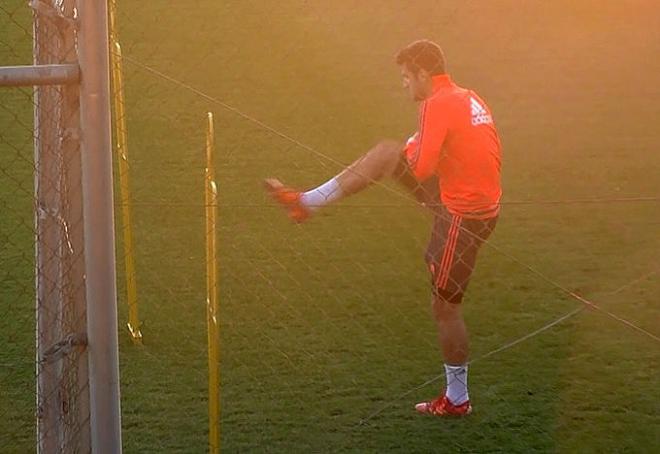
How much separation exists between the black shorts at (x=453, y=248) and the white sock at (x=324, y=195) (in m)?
0.67

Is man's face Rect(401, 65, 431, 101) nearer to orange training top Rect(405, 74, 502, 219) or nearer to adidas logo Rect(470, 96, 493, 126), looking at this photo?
orange training top Rect(405, 74, 502, 219)

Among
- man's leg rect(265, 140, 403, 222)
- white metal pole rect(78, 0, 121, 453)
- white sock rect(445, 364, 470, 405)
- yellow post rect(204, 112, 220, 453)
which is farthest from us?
white sock rect(445, 364, 470, 405)

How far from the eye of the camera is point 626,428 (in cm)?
559

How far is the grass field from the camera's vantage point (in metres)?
5.78

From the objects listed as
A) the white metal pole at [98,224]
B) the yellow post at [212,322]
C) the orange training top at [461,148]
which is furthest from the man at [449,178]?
the white metal pole at [98,224]

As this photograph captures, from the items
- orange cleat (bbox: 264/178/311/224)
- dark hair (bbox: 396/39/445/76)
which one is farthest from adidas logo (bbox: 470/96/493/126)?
orange cleat (bbox: 264/178/311/224)

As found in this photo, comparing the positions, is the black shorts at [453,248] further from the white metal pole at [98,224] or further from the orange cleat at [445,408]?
the white metal pole at [98,224]

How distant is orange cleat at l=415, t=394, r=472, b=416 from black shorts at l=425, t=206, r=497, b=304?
505 millimetres

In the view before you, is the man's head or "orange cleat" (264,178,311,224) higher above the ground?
the man's head

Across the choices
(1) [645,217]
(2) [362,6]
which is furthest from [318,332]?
(2) [362,6]

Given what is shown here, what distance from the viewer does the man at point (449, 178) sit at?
→ 5.33 metres

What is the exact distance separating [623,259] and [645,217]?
78cm

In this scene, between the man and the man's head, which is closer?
the man

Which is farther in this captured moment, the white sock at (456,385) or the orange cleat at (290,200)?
the white sock at (456,385)
